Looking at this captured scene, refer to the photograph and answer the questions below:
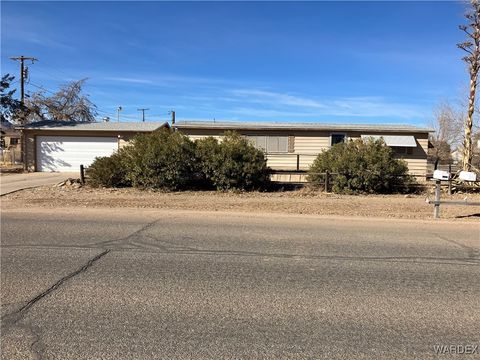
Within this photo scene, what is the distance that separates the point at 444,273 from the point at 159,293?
359 cm

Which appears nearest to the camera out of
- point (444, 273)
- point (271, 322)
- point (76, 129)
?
point (271, 322)

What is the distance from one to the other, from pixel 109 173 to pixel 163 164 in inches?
88.6

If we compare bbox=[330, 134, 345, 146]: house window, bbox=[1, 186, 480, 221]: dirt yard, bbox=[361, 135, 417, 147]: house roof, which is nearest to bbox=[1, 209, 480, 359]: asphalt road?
bbox=[1, 186, 480, 221]: dirt yard

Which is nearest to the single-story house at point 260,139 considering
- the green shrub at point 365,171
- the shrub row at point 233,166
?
the green shrub at point 365,171

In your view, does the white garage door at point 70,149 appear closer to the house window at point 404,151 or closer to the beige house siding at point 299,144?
the beige house siding at point 299,144

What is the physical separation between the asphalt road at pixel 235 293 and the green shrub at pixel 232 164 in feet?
21.4

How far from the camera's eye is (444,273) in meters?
5.73

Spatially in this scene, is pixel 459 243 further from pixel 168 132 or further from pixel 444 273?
pixel 168 132

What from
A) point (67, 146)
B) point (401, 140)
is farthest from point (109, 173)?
point (401, 140)

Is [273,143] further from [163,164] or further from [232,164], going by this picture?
[163,164]

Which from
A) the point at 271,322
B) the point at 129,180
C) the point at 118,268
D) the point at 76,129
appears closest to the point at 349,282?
the point at 271,322

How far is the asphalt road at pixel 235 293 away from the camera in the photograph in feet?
12.0

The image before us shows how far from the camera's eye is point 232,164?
48.8 feet

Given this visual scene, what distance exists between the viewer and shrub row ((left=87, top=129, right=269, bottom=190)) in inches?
590
